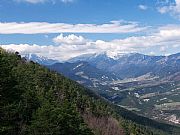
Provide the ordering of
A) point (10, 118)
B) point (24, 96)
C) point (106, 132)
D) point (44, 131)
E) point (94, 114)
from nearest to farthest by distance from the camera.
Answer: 1. point (10, 118)
2. point (44, 131)
3. point (24, 96)
4. point (106, 132)
5. point (94, 114)

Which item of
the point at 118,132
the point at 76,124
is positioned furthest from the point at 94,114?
the point at 76,124

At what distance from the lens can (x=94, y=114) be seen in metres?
160

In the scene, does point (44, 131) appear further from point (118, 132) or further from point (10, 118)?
point (118, 132)

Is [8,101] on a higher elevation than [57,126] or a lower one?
higher

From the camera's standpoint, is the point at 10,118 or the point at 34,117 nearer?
the point at 10,118

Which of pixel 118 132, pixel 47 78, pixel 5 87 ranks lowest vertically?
pixel 118 132

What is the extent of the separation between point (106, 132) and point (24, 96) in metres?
74.6

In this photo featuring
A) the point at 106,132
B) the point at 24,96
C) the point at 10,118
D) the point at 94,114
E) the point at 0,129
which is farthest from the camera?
the point at 94,114

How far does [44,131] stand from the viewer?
187 ft

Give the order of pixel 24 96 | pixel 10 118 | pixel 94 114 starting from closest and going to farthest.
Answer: pixel 10 118
pixel 24 96
pixel 94 114

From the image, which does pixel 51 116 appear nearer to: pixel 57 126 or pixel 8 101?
pixel 57 126

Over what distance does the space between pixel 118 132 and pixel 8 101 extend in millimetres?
91382

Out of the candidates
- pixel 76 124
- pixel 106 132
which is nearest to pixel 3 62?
pixel 76 124

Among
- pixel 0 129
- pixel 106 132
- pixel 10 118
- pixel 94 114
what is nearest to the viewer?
pixel 0 129
